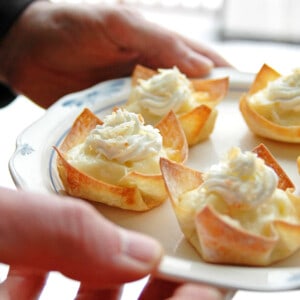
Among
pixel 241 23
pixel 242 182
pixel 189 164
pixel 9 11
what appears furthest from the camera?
pixel 241 23

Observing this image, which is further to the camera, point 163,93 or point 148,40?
point 148,40

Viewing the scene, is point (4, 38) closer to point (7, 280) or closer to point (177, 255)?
point (7, 280)

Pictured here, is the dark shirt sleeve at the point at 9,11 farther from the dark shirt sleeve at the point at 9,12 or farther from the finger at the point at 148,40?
the finger at the point at 148,40

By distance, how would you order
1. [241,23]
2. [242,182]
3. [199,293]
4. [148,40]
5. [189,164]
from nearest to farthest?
[199,293]
[242,182]
[189,164]
[148,40]
[241,23]

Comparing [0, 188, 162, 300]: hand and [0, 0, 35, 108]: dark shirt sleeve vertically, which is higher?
[0, 188, 162, 300]: hand

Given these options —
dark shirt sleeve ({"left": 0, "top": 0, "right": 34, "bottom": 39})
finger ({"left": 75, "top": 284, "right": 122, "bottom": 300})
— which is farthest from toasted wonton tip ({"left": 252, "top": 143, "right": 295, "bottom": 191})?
dark shirt sleeve ({"left": 0, "top": 0, "right": 34, "bottom": 39})

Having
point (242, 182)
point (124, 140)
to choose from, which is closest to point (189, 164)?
point (124, 140)

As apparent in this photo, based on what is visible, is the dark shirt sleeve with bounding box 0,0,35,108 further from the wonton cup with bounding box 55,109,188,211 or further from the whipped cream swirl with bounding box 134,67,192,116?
the wonton cup with bounding box 55,109,188,211

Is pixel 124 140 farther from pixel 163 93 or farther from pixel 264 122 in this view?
pixel 264 122
